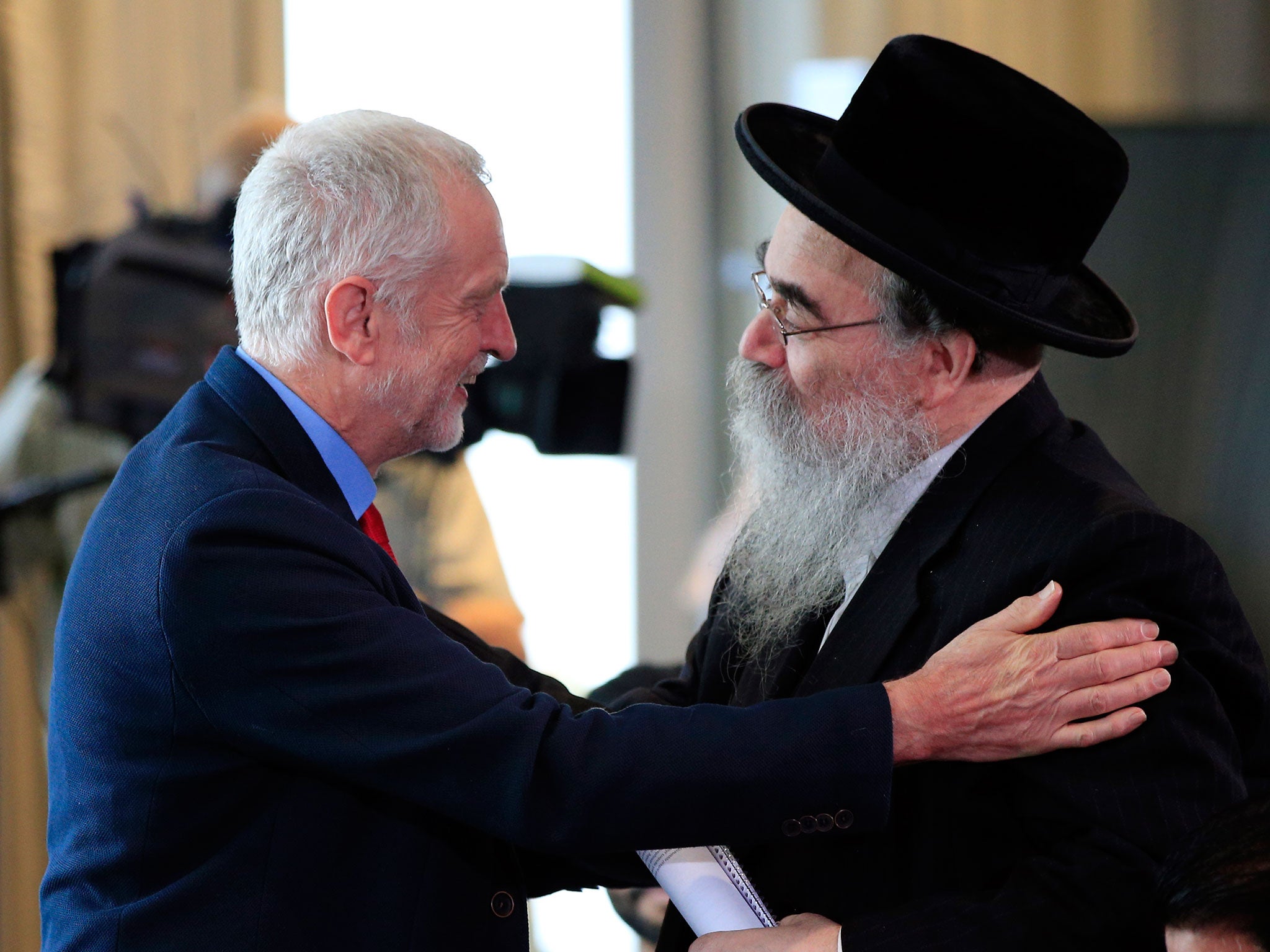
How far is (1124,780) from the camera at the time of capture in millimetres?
1227

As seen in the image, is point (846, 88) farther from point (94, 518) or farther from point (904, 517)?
point (94, 518)

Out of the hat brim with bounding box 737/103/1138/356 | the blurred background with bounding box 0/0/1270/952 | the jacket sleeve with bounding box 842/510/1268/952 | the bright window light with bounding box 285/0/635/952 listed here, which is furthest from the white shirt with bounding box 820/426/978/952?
the bright window light with bounding box 285/0/635/952

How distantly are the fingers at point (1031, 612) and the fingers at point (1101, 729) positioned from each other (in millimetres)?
101

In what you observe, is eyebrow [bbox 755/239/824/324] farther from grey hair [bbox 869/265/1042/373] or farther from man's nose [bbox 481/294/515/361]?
man's nose [bbox 481/294/515/361]

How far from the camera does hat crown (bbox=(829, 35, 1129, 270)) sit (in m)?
1.40

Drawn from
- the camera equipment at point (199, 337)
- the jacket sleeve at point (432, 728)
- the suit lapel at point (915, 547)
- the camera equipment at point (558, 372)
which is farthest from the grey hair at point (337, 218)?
the camera equipment at point (558, 372)

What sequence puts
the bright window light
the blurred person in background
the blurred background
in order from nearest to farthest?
the blurred person in background, the blurred background, the bright window light

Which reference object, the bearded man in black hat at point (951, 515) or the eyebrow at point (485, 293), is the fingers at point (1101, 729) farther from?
the eyebrow at point (485, 293)

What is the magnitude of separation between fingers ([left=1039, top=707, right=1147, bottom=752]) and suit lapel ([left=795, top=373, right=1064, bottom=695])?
0.22m

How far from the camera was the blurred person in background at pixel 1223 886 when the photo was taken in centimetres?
108

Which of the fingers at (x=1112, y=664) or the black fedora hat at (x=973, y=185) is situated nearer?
the fingers at (x=1112, y=664)

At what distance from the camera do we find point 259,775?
4.24 feet

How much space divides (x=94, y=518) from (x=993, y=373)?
1.02m

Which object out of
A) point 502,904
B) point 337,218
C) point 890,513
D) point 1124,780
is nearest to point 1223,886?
point 1124,780
